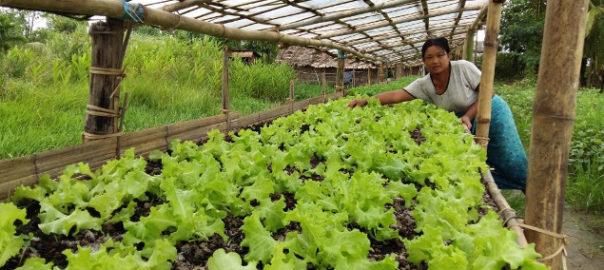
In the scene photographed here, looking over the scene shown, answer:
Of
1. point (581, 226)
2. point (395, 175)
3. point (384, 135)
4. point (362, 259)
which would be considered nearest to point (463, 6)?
point (581, 226)

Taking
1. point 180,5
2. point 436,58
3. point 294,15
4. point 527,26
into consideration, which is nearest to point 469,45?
point 294,15

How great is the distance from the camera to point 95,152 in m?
2.82

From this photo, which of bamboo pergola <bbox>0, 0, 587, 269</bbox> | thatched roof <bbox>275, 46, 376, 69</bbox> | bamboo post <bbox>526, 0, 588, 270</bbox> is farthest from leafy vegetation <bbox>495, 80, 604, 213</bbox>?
thatched roof <bbox>275, 46, 376, 69</bbox>

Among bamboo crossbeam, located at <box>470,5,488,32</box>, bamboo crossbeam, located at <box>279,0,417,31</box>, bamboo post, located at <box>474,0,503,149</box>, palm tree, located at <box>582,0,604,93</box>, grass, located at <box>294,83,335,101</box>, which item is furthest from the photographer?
palm tree, located at <box>582,0,604,93</box>

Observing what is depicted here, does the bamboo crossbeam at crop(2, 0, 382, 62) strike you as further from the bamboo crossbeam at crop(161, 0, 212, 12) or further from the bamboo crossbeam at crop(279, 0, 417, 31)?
the bamboo crossbeam at crop(279, 0, 417, 31)

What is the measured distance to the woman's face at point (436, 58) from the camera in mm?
4703

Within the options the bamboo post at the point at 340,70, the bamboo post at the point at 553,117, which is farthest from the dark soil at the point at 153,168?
the bamboo post at the point at 340,70

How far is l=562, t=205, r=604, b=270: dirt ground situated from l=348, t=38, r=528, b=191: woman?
3.56ft

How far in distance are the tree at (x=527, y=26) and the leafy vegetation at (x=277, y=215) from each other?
89.4ft

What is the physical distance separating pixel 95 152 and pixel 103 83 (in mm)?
518

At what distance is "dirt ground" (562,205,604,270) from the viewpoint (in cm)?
492

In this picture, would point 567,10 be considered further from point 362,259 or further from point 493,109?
point 493,109

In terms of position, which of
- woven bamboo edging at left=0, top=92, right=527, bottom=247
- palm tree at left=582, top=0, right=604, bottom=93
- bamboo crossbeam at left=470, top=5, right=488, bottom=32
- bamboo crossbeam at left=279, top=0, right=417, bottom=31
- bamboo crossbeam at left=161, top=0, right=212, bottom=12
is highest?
palm tree at left=582, top=0, right=604, bottom=93

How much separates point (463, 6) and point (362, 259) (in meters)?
7.83
